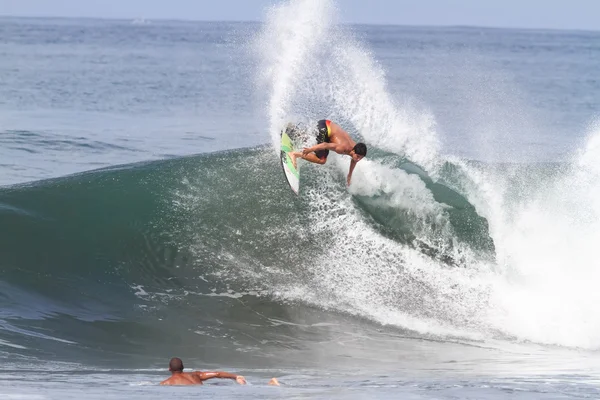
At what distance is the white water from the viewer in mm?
11383

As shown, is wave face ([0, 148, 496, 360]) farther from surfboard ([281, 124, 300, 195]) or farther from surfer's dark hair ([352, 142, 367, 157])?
surfer's dark hair ([352, 142, 367, 157])

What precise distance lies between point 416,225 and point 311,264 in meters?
1.73

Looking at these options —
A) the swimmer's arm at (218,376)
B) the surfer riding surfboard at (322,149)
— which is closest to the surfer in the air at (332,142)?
the surfer riding surfboard at (322,149)

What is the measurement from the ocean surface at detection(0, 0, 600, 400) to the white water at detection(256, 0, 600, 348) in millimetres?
29

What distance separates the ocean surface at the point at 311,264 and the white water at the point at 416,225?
1.2 inches

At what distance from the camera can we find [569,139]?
26.7 m

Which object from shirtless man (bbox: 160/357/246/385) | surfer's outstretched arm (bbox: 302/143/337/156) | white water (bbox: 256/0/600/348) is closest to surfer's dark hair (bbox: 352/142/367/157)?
surfer's outstretched arm (bbox: 302/143/337/156)

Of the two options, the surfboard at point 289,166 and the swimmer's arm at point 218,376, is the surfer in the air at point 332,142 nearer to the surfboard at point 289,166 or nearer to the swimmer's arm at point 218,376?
the surfboard at point 289,166

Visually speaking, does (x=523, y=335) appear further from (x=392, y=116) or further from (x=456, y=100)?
(x=456, y=100)

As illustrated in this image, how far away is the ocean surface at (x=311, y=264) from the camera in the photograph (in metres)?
9.05

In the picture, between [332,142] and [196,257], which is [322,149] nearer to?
[332,142]

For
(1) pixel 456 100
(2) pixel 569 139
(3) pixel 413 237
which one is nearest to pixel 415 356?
(3) pixel 413 237

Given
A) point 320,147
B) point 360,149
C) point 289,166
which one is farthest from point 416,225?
point 289,166

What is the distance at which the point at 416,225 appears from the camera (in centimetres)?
1303
